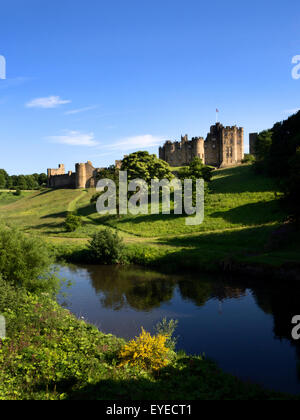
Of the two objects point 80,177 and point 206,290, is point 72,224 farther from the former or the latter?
point 80,177

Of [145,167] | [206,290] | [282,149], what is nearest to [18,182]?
[145,167]

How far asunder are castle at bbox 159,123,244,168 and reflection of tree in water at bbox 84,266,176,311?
60.1m

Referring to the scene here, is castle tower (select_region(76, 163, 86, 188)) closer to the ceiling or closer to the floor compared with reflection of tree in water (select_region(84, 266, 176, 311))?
closer to the ceiling

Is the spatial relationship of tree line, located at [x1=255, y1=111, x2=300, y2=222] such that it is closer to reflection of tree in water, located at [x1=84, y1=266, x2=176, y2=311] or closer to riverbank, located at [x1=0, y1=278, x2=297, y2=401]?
reflection of tree in water, located at [x1=84, y1=266, x2=176, y2=311]

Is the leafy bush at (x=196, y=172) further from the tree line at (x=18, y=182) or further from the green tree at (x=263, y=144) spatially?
the tree line at (x=18, y=182)

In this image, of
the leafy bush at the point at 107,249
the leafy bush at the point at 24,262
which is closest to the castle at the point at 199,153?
the leafy bush at the point at 107,249

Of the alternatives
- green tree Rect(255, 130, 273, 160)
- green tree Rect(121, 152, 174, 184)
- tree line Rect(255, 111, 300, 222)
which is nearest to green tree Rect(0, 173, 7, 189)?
green tree Rect(121, 152, 174, 184)

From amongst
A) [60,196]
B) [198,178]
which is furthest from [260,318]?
[60,196]

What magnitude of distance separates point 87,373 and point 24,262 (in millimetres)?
10427

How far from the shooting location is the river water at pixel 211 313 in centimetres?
1366

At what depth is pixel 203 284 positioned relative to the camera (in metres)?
24.9

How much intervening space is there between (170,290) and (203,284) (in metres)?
2.65

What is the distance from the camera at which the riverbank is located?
32.1 ft

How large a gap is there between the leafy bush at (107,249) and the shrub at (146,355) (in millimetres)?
20602
